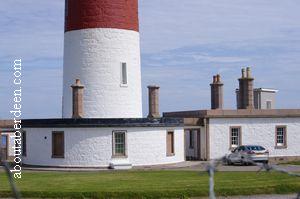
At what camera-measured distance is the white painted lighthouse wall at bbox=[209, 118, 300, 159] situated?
41.8 m

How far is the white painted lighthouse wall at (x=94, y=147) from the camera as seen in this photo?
115ft

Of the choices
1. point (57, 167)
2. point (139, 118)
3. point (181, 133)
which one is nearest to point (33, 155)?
point (57, 167)

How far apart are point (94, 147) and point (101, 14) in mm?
8148

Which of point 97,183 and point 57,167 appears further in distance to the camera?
point 57,167

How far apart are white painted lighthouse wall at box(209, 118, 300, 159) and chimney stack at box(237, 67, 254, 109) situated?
6.52ft

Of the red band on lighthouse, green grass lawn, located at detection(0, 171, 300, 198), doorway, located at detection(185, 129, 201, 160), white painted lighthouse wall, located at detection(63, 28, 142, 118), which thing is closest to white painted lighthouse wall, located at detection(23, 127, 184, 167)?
white painted lighthouse wall, located at detection(63, 28, 142, 118)

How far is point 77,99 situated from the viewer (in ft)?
118

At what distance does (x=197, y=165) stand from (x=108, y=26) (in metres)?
10.2

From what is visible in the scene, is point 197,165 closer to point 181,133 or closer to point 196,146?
point 181,133

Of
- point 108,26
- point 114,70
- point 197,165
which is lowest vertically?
point 197,165

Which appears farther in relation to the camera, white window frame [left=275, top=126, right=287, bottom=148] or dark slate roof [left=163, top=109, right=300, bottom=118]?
white window frame [left=275, top=126, right=287, bottom=148]

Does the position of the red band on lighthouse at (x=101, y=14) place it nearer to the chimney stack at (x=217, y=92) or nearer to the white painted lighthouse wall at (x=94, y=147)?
the white painted lighthouse wall at (x=94, y=147)

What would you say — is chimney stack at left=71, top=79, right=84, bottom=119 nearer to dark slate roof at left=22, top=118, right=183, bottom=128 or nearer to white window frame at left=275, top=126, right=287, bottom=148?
dark slate roof at left=22, top=118, right=183, bottom=128

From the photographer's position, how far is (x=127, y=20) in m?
36.7
